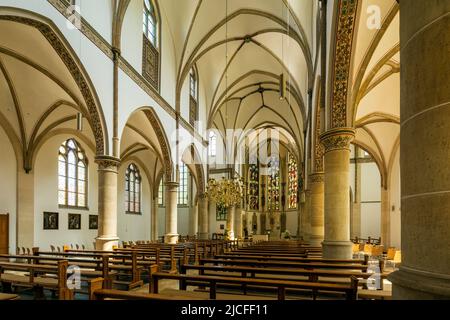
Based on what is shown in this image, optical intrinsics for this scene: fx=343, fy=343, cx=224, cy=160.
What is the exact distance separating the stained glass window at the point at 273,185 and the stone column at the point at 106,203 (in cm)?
2964

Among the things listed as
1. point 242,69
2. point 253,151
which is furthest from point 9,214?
point 253,151

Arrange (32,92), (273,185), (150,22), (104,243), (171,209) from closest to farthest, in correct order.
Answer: (104,243) → (32,92) → (150,22) → (171,209) → (273,185)

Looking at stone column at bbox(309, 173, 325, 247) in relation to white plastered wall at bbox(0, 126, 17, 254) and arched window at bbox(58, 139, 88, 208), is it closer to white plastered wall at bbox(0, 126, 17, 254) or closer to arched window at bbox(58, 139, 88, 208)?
arched window at bbox(58, 139, 88, 208)

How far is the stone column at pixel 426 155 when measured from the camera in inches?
98.8

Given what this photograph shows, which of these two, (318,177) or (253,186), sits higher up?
(318,177)

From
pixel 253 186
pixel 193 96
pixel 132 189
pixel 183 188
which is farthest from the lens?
pixel 253 186

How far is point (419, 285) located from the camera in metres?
2.57

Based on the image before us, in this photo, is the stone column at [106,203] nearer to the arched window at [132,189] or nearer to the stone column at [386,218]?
the arched window at [132,189]

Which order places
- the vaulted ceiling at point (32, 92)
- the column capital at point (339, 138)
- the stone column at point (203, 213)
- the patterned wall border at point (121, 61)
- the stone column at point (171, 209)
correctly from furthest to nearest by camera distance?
1. the stone column at point (203, 213)
2. the stone column at point (171, 209)
3. the vaulted ceiling at point (32, 92)
4. the patterned wall border at point (121, 61)
5. the column capital at point (339, 138)

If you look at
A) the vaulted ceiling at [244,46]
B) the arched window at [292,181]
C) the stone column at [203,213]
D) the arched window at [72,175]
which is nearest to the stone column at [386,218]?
the vaulted ceiling at [244,46]

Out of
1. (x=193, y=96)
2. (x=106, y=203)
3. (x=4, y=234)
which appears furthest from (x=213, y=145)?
(x=106, y=203)

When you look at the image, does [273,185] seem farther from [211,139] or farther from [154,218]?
[154,218]

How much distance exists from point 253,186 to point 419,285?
3835 cm
